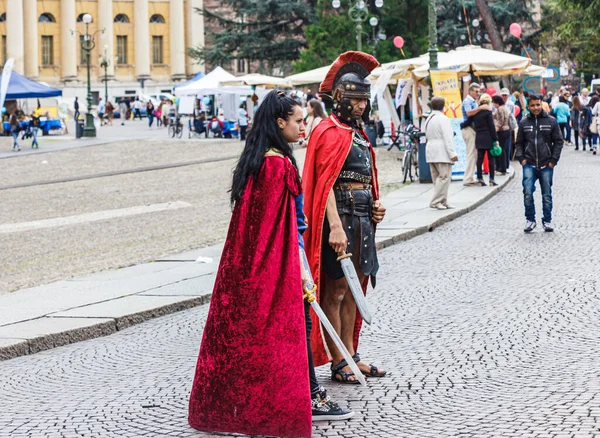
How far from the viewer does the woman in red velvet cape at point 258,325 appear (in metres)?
5.45

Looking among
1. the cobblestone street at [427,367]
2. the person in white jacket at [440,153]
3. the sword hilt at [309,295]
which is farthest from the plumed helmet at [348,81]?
the person in white jacket at [440,153]

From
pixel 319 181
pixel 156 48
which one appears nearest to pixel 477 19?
pixel 319 181

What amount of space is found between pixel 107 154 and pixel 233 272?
1262 inches

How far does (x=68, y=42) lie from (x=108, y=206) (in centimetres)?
7766

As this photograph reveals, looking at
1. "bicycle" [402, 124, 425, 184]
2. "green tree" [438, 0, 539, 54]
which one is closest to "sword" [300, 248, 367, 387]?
"bicycle" [402, 124, 425, 184]

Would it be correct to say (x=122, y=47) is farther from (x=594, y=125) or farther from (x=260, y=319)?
(x=260, y=319)

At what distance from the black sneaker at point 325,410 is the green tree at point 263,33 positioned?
53.7 meters

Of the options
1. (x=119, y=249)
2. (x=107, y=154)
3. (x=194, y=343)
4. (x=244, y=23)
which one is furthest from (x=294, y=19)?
(x=194, y=343)

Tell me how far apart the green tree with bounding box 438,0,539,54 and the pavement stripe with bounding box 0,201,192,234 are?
3250 cm

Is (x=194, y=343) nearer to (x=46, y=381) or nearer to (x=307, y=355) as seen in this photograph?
(x=46, y=381)

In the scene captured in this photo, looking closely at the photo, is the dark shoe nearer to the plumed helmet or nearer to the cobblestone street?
the cobblestone street

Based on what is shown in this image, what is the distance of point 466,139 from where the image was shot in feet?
71.9

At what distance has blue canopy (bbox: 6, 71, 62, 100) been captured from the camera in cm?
4012

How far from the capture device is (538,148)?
46.9 feet
